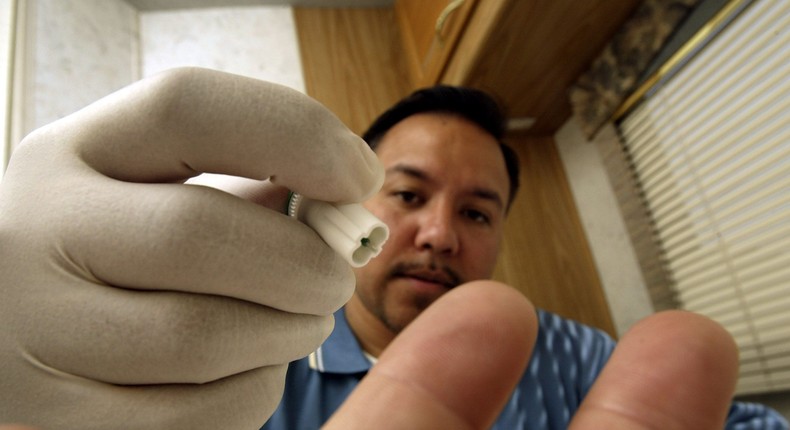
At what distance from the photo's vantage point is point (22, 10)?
2.49ft

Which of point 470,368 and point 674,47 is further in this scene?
point 674,47

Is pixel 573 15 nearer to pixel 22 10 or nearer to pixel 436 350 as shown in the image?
pixel 436 350

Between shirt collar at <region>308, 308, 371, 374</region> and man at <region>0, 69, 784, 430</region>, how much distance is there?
0.39m

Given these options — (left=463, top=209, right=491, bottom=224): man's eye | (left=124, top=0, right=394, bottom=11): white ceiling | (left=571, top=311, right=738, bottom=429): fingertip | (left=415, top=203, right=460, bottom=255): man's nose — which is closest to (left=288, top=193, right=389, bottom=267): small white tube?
(left=571, top=311, right=738, bottom=429): fingertip

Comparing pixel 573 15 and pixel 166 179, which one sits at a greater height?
pixel 573 15

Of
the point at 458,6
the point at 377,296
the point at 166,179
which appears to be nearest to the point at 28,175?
the point at 166,179

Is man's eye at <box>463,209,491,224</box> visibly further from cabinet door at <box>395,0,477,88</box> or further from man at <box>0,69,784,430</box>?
man at <box>0,69,784,430</box>

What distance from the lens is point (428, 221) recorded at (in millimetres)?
709

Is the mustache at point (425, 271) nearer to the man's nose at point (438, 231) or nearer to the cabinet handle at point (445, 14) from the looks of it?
the man's nose at point (438, 231)

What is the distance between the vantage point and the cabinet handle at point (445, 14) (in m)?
0.77

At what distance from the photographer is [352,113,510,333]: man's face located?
2.33 feet

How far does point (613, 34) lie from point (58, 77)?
1.03 meters

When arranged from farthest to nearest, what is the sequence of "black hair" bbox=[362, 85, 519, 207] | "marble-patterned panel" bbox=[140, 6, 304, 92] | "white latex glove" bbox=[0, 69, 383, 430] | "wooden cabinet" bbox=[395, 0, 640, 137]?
"marble-patterned panel" bbox=[140, 6, 304, 92] < "black hair" bbox=[362, 85, 519, 207] < "wooden cabinet" bbox=[395, 0, 640, 137] < "white latex glove" bbox=[0, 69, 383, 430]

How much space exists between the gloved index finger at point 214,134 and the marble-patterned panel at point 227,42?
83 cm
